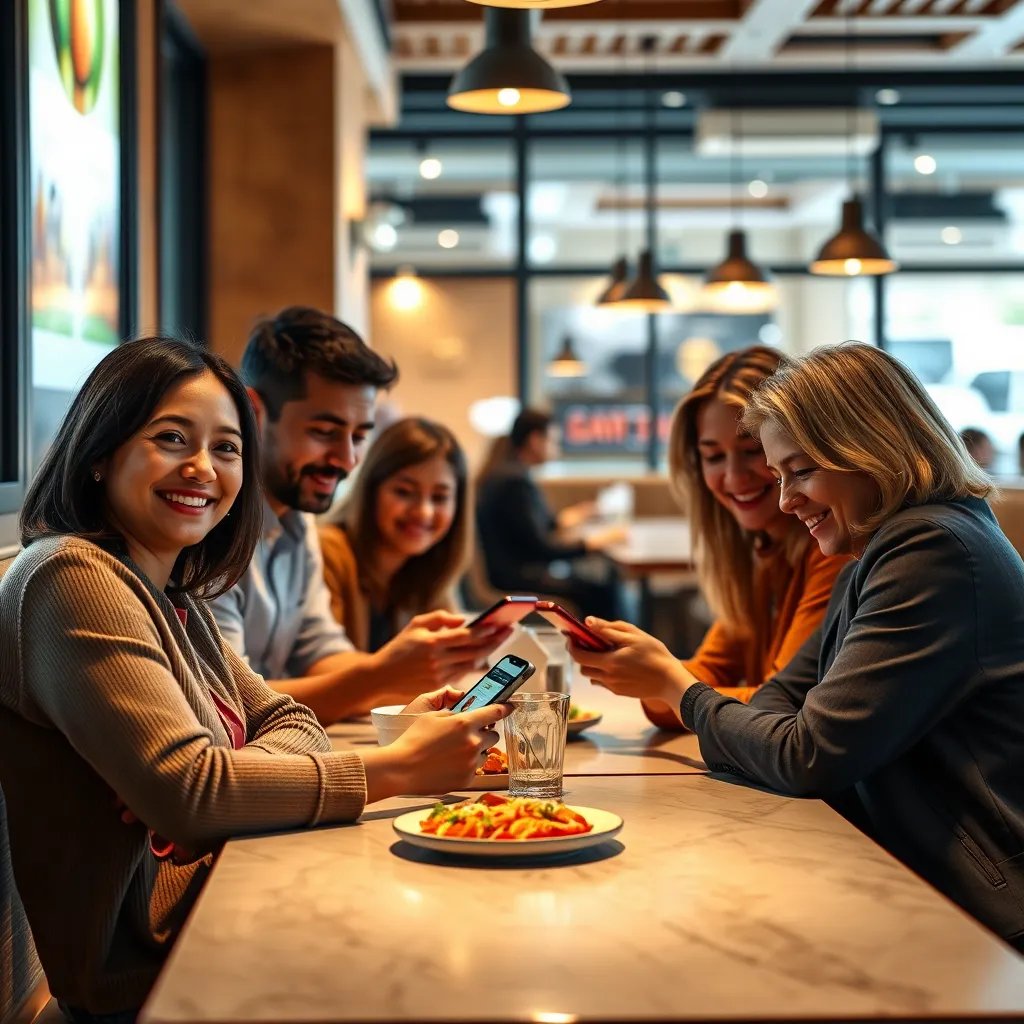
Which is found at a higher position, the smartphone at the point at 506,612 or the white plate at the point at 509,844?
the smartphone at the point at 506,612

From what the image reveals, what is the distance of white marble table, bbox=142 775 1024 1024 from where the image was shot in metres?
1.10

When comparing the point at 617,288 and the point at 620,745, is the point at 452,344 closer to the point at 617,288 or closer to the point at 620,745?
the point at 617,288

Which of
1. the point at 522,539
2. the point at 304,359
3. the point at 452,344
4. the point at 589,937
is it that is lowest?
the point at 522,539

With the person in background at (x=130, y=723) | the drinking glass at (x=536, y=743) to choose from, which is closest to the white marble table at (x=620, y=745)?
the drinking glass at (x=536, y=743)

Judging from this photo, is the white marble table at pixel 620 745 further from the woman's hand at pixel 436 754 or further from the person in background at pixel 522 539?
the person in background at pixel 522 539

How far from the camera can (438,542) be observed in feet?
11.2

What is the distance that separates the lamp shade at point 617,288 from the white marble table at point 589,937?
6.25 m

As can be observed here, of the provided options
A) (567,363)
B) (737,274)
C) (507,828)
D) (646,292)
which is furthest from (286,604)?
(567,363)

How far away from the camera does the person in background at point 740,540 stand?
2617 mm

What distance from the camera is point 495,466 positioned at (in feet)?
25.1

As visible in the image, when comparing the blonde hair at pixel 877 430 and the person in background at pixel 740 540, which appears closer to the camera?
the blonde hair at pixel 877 430

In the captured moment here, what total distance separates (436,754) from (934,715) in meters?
0.63

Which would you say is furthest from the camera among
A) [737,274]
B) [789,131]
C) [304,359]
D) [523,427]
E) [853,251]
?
[789,131]

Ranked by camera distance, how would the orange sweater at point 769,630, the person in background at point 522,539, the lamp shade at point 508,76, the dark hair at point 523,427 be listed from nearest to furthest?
1. the orange sweater at point 769,630
2. the lamp shade at point 508,76
3. the person in background at point 522,539
4. the dark hair at point 523,427
